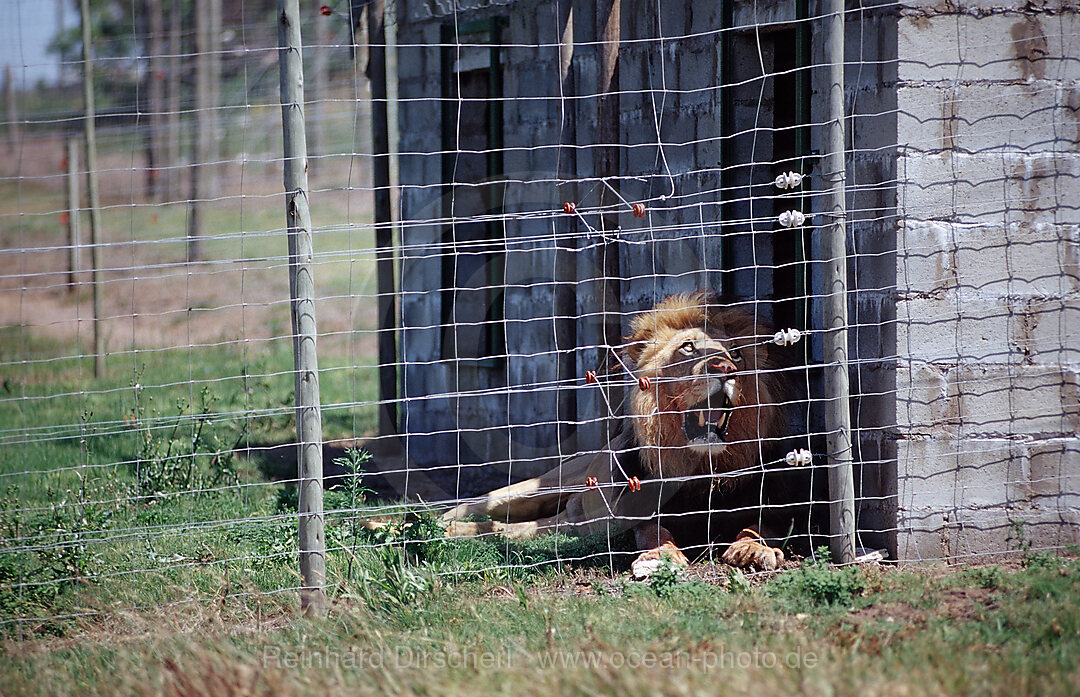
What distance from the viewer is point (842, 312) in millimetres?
4512

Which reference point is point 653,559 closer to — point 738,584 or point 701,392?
point 738,584

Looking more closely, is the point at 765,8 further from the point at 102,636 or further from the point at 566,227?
the point at 102,636

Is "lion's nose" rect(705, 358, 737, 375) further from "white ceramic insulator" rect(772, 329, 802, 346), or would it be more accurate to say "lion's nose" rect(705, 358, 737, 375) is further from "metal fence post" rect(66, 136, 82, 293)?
"metal fence post" rect(66, 136, 82, 293)

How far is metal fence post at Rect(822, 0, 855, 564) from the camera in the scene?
4.44 meters

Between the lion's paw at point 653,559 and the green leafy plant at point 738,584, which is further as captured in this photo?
the lion's paw at point 653,559

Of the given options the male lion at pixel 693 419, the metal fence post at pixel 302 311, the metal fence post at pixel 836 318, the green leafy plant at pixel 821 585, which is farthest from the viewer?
the male lion at pixel 693 419

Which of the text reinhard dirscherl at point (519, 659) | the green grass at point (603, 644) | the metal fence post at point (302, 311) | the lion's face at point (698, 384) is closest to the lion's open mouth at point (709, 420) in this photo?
the lion's face at point (698, 384)

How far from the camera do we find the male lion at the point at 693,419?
466cm

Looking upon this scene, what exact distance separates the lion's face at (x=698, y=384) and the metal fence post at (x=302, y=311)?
1.68 metres

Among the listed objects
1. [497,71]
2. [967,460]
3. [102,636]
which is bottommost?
[102,636]

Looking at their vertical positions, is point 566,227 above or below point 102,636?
above

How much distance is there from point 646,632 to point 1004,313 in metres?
2.51

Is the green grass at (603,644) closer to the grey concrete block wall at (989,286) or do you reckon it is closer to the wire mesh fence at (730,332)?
the wire mesh fence at (730,332)

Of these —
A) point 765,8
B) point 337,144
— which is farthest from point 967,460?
point 337,144
